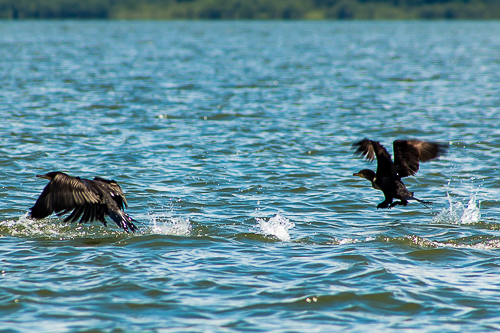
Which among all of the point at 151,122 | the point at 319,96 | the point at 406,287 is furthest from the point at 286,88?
the point at 406,287

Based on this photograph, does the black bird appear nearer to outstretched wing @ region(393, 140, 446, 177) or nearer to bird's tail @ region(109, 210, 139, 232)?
bird's tail @ region(109, 210, 139, 232)

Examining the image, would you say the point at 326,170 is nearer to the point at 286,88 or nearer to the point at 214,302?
the point at 214,302

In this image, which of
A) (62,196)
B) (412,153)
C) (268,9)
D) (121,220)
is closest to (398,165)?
(412,153)

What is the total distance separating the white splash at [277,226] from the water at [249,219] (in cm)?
4

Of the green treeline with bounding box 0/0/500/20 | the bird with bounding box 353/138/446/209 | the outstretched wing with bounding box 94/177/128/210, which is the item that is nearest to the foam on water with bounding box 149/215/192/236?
the outstretched wing with bounding box 94/177/128/210

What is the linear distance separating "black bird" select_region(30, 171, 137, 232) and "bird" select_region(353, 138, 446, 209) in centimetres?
362

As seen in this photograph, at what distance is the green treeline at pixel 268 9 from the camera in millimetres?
150375

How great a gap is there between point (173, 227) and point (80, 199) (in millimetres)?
1501

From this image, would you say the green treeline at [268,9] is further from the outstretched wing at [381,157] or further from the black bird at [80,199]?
the black bird at [80,199]

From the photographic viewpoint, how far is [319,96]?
80.1 feet

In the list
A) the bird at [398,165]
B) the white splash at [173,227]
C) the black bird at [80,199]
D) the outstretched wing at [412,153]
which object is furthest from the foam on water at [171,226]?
the outstretched wing at [412,153]

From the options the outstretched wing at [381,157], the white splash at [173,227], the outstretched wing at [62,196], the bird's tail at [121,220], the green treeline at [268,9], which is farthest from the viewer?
the green treeline at [268,9]

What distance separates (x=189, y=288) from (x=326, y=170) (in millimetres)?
6817

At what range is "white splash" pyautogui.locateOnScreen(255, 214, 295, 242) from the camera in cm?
909
